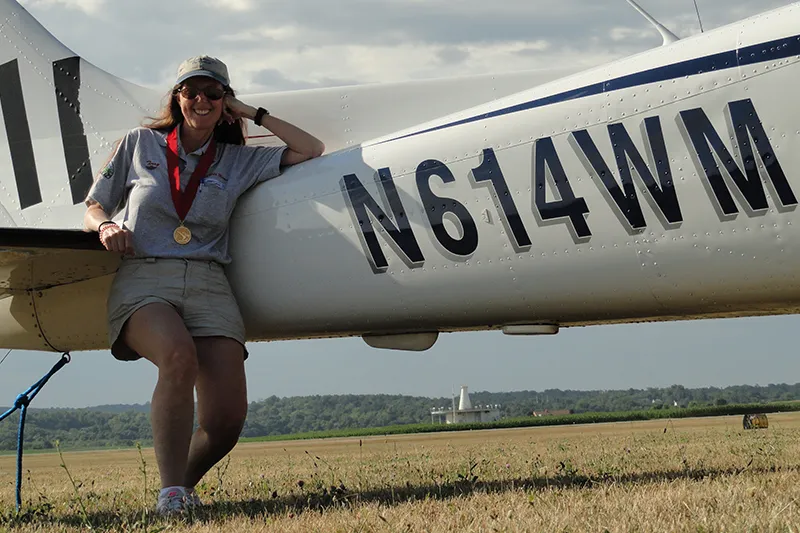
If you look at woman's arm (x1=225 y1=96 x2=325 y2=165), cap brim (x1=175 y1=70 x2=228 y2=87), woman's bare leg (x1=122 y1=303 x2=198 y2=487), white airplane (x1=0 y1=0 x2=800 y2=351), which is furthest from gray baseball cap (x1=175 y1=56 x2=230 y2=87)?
woman's bare leg (x1=122 y1=303 x2=198 y2=487)

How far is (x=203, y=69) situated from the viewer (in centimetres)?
501

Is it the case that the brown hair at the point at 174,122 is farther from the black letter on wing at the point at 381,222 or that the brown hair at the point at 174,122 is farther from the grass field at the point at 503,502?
the grass field at the point at 503,502

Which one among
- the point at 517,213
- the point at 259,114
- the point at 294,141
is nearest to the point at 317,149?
the point at 294,141

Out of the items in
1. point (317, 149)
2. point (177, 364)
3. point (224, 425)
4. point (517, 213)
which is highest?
point (317, 149)

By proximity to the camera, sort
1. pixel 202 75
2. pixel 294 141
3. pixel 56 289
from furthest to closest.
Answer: pixel 56 289 < pixel 294 141 < pixel 202 75

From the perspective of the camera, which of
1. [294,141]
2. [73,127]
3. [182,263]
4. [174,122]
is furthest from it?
[73,127]

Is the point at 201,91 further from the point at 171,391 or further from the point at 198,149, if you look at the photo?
the point at 171,391

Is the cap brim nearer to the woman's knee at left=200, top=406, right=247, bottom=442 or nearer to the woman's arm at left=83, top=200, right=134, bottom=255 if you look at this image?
the woman's arm at left=83, top=200, right=134, bottom=255

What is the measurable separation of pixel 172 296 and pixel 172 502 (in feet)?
3.52

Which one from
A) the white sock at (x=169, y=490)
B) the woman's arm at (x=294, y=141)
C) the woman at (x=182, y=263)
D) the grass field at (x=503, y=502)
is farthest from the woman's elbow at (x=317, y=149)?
the white sock at (x=169, y=490)

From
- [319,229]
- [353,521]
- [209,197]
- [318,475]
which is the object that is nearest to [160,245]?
[209,197]

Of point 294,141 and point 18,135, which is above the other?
point 18,135

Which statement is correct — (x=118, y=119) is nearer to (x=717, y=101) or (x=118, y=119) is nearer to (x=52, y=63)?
(x=52, y=63)

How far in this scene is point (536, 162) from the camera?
4.93 m
